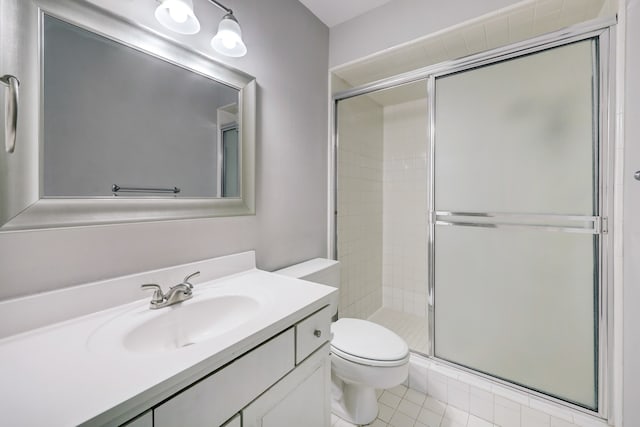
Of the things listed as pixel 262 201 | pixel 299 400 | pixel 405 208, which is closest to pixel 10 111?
pixel 262 201

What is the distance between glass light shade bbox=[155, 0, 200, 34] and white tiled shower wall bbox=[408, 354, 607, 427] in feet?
6.87

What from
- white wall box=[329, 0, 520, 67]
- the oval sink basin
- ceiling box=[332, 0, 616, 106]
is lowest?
the oval sink basin

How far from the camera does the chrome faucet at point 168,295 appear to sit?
3.07ft

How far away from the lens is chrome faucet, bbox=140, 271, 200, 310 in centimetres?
94

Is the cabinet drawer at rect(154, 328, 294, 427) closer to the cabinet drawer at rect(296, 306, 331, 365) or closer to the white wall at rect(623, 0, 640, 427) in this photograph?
the cabinet drawer at rect(296, 306, 331, 365)

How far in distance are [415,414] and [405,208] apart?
1721mm

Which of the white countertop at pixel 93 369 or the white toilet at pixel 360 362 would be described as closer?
the white countertop at pixel 93 369

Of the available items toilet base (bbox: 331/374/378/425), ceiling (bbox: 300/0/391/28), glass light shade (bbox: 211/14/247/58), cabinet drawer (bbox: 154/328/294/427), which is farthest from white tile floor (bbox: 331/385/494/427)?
ceiling (bbox: 300/0/391/28)

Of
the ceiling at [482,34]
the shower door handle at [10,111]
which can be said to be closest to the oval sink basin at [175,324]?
the shower door handle at [10,111]

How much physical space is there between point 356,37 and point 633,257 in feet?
6.22

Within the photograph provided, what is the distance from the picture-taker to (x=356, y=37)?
6.23ft

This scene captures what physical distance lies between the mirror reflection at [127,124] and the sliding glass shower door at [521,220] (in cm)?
127

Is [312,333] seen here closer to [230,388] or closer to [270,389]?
[270,389]

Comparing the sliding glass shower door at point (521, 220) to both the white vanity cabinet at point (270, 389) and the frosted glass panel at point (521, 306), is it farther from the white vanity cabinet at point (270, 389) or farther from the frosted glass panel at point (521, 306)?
the white vanity cabinet at point (270, 389)
